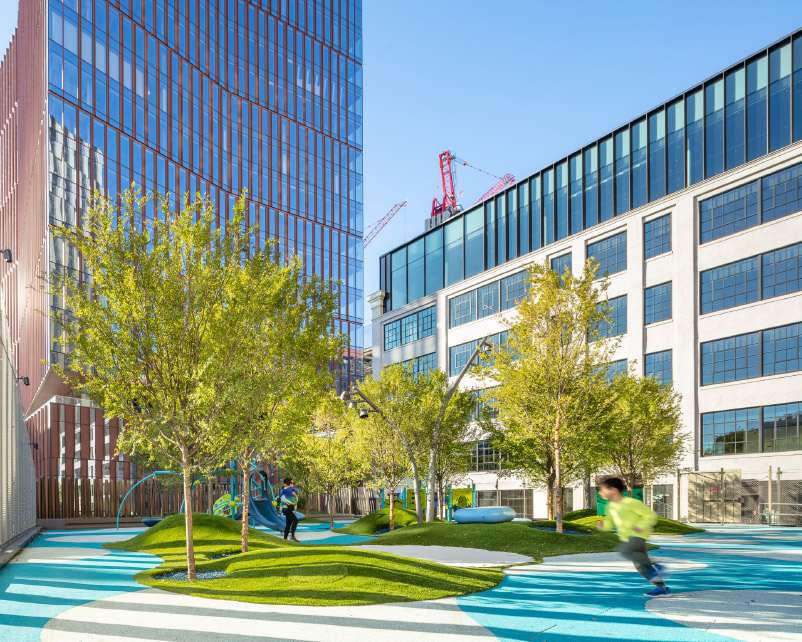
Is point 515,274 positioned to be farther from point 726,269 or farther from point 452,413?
point 452,413

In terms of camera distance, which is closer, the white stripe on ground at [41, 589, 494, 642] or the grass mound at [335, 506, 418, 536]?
the white stripe on ground at [41, 589, 494, 642]

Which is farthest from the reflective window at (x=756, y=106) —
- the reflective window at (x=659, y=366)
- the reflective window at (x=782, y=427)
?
the reflective window at (x=782, y=427)

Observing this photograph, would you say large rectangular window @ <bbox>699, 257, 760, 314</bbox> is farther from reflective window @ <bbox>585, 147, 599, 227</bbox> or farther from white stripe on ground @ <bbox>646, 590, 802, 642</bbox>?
white stripe on ground @ <bbox>646, 590, 802, 642</bbox>

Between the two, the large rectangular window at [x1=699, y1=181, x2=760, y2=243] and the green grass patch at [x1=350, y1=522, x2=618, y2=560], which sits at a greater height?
the large rectangular window at [x1=699, y1=181, x2=760, y2=243]

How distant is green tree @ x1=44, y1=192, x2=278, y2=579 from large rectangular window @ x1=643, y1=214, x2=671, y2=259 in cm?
3684

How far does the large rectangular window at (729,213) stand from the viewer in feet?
135

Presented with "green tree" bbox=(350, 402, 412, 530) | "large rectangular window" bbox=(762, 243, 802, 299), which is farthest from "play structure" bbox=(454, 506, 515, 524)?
"large rectangular window" bbox=(762, 243, 802, 299)

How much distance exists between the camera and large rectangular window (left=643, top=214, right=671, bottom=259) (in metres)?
45.7

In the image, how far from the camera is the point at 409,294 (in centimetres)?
6731

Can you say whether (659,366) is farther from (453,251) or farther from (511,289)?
(453,251)

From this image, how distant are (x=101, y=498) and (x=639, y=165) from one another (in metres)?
37.8

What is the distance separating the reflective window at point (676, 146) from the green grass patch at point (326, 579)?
36.3 m

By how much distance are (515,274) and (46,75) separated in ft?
114

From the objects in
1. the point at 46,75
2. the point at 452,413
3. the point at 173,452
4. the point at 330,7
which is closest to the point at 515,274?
the point at 452,413
